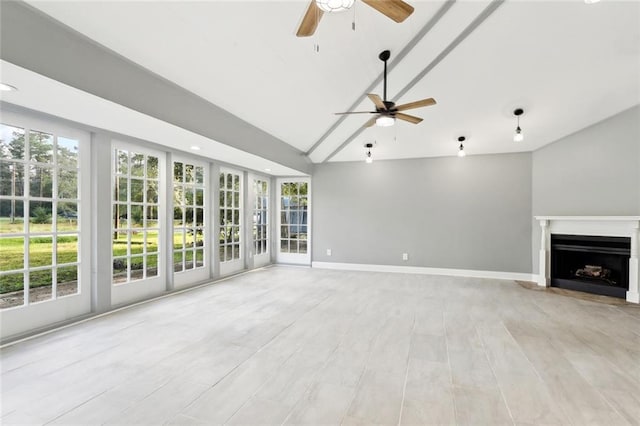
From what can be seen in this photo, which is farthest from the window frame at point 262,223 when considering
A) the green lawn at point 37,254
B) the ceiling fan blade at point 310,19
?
the ceiling fan blade at point 310,19

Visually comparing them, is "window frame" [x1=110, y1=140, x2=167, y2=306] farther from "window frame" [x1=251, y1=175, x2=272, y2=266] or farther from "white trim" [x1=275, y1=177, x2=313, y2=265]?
"white trim" [x1=275, y1=177, x2=313, y2=265]

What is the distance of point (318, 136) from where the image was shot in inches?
230

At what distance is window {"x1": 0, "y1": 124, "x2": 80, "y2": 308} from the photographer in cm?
295

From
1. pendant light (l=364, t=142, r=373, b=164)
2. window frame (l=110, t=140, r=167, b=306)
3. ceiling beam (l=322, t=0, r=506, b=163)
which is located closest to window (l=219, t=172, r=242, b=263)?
window frame (l=110, t=140, r=167, b=306)

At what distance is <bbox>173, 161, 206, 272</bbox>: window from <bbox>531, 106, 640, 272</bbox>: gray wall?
6204mm

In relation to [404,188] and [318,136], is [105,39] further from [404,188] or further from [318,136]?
[404,188]

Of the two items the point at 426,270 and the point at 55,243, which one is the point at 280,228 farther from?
the point at 55,243

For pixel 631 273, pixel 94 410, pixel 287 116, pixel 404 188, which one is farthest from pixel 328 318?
pixel 631 273

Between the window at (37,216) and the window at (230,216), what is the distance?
250 centimetres

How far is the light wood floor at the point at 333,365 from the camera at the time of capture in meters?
1.92

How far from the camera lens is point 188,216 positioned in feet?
16.7

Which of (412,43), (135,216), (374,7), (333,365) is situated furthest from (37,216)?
(412,43)

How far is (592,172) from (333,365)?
5.25 meters

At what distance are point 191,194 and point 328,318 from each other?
10.4 feet
